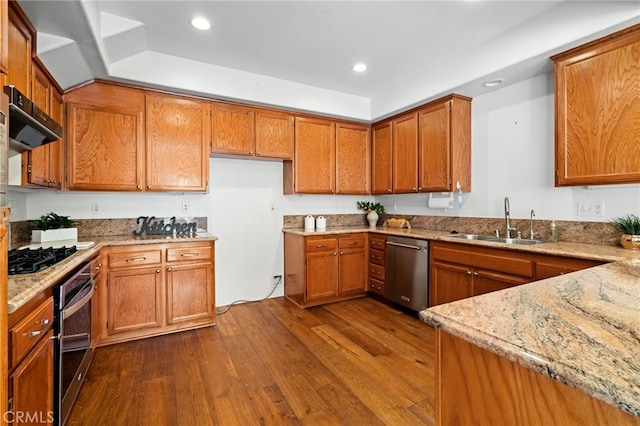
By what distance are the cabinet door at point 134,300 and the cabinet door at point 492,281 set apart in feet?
9.25

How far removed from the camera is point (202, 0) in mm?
2270

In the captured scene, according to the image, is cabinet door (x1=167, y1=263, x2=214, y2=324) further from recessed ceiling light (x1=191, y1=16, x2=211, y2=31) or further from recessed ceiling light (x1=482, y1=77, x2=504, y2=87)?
recessed ceiling light (x1=482, y1=77, x2=504, y2=87)

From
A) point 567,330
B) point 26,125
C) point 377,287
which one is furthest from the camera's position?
point 377,287

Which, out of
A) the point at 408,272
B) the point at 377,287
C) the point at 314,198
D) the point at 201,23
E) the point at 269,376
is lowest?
the point at 269,376

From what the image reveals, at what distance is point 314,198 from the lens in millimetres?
4414

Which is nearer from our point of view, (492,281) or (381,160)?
(492,281)

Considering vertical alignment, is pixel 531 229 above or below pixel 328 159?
below

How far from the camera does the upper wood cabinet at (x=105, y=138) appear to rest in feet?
9.37

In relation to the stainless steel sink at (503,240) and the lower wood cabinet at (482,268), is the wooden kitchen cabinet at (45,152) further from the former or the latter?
the stainless steel sink at (503,240)

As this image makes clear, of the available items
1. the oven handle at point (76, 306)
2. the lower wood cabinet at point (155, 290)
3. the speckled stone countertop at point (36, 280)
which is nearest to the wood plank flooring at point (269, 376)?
the lower wood cabinet at point (155, 290)

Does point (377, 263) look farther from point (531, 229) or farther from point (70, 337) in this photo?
point (70, 337)

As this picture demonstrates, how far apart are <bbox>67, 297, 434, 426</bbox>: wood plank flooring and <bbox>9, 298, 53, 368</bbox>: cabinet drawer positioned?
0.76 m

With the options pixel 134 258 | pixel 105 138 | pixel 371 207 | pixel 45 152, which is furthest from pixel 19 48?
pixel 371 207

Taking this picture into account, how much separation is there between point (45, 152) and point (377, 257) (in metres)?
A: 3.35
